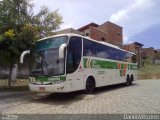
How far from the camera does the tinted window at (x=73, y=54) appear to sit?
14.7 meters

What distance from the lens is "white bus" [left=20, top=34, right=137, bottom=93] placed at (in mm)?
14266

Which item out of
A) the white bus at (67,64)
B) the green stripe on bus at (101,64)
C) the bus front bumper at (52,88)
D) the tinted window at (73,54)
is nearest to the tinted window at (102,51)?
the white bus at (67,64)

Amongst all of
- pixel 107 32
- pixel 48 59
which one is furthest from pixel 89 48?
pixel 107 32

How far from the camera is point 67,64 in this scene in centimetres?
1445

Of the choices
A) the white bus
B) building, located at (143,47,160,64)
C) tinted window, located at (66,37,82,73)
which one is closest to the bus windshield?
the white bus

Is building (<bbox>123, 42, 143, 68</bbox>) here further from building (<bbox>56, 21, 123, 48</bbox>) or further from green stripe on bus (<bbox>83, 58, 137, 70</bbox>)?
green stripe on bus (<bbox>83, 58, 137, 70</bbox>)

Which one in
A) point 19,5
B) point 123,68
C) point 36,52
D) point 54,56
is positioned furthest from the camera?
point 123,68

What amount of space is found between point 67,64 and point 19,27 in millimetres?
6022

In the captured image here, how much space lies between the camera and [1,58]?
18.2 m

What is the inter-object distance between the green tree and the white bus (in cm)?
164

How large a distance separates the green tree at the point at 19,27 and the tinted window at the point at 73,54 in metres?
3.31

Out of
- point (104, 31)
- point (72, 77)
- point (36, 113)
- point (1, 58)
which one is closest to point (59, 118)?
point (36, 113)

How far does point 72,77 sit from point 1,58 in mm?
5785

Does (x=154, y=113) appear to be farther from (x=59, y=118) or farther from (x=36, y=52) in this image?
(x=36, y=52)
